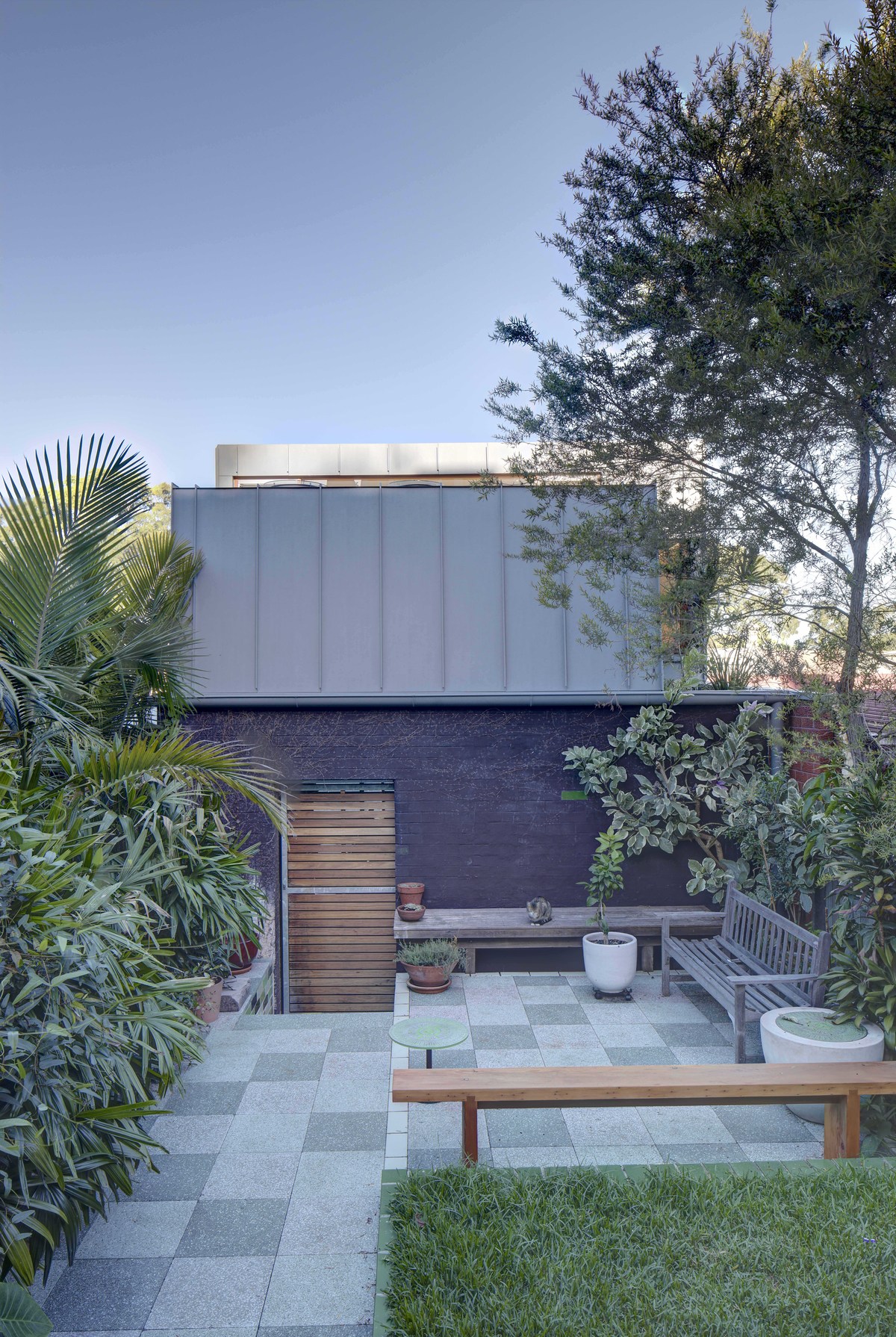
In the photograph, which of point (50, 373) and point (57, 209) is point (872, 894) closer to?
point (57, 209)

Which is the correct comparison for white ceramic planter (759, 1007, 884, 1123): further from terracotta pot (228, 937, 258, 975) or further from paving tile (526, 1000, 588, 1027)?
terracotta pot (228, 937, 258, 975)

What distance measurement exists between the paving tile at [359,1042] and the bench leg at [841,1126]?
9.11 feet

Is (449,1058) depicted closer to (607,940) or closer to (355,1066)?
(355,1066)

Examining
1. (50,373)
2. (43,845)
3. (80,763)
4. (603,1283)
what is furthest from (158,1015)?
(50,373)

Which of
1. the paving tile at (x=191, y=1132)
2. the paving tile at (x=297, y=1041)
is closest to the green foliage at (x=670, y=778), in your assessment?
the paving tile at (x=297, y=1041)

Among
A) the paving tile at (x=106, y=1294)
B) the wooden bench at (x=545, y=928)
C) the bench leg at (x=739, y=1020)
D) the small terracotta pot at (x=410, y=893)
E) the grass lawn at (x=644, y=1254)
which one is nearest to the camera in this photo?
the grass lawn at (x=644, y=1254)

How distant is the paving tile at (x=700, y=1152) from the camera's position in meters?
3.93

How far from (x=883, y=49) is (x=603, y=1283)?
5.08 meters

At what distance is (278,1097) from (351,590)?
436cm

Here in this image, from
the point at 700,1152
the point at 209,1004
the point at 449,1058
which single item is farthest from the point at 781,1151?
the point at 209,1004

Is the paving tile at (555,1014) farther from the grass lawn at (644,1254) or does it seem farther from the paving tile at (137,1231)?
the paving tile at (137,1231)

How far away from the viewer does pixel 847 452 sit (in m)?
4.17

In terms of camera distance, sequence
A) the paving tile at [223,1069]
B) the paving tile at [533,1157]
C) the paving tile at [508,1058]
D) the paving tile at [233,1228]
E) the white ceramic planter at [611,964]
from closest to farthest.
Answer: the paving tile at [233,1228]
the paving tile at [533,1157]
the paving tile at [223,1069]
the paving tile at [508,1058]
the white ceramic planter at [611,964]

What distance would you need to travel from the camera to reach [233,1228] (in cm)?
343
